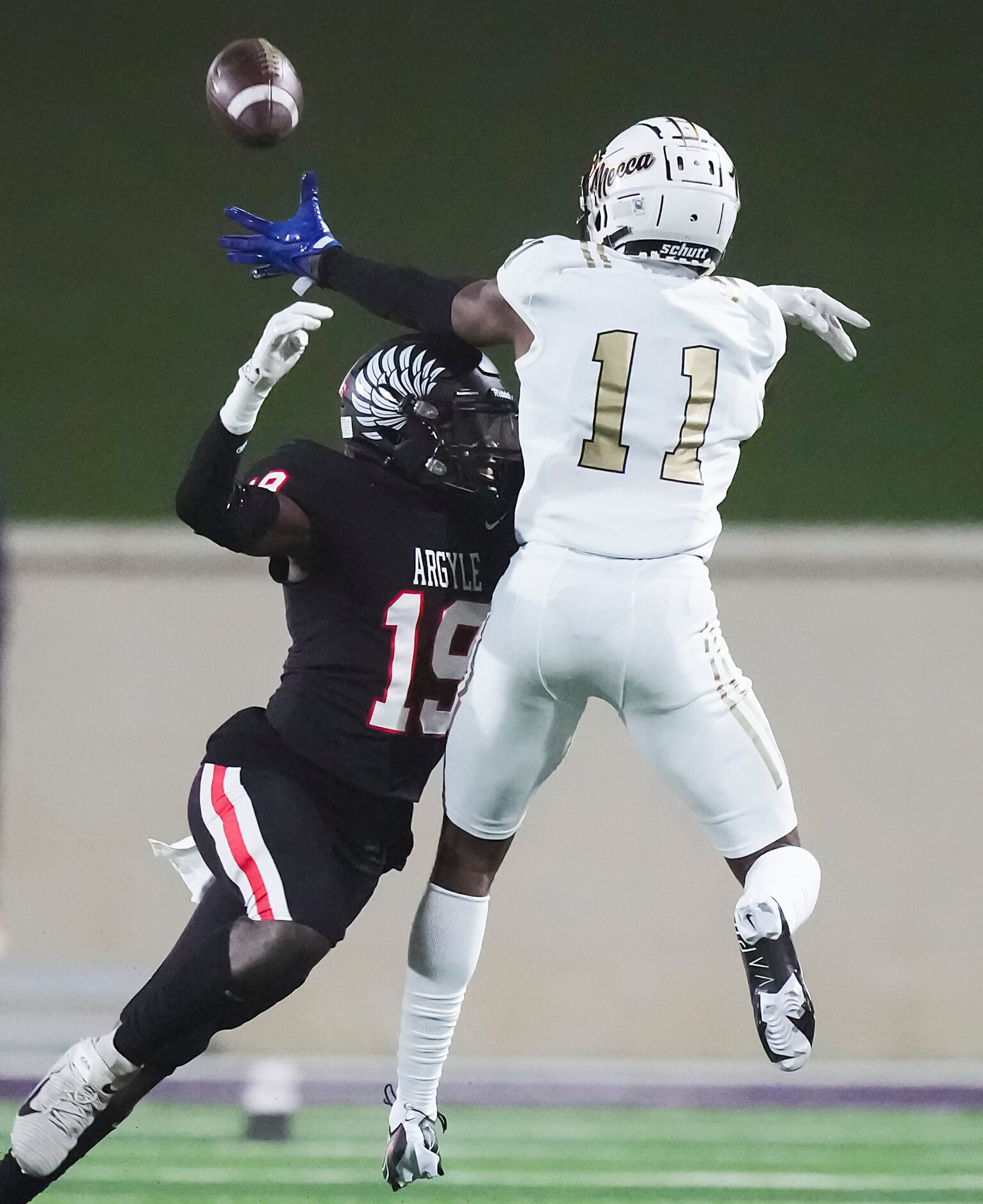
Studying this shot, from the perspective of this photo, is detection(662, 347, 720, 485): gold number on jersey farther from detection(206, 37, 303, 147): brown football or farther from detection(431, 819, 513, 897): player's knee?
detection(206, 37, 303, 147): brown football

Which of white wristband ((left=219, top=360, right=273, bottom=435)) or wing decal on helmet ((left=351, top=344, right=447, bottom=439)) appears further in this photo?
wing decal on helmet ((left=351, top=344, right=447, bottom=439))

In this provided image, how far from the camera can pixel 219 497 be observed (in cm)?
194

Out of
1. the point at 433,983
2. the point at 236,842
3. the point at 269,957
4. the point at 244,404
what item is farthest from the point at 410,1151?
the point at 244,404

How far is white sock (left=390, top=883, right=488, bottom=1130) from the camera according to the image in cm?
214

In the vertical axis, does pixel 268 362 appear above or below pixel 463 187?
below

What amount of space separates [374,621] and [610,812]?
2.58 meters

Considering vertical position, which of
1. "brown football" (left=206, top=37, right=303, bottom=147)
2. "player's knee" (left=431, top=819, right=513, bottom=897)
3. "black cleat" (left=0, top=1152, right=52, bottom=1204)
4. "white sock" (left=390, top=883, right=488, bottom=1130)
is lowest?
"black cleat" (left=0, top=1152, right=52, bottom=1204)

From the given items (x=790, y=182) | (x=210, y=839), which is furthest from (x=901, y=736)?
(x=210, y=839)

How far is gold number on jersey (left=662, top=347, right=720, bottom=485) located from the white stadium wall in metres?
2.63

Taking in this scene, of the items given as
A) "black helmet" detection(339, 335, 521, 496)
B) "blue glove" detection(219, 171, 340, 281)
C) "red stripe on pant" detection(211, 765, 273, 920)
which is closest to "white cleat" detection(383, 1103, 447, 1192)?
"red stripe on pant" detection(211, 765, 273, 920)

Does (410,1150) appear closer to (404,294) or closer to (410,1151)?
(410,1151)

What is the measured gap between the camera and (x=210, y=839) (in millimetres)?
2076

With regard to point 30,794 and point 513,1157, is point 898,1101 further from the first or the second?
point 30,794

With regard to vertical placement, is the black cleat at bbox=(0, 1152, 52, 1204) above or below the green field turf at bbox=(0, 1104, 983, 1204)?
above
